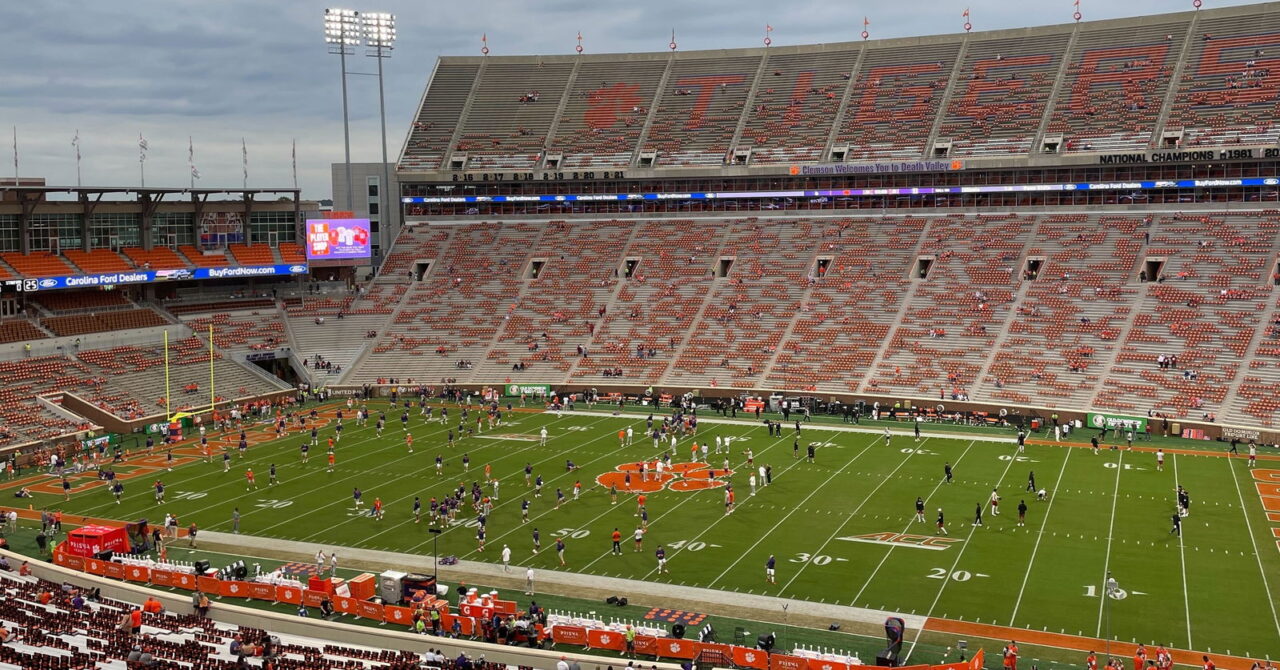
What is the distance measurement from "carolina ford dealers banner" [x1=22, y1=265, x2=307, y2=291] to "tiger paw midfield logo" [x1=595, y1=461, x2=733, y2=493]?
3247 cm

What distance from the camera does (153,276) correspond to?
5938 cm

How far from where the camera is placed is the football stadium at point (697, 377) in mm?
25500

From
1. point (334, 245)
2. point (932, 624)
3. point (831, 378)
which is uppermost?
point (334, 245)

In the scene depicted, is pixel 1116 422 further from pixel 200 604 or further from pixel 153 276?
pixel 153 276

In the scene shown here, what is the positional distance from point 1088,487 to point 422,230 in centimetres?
5280

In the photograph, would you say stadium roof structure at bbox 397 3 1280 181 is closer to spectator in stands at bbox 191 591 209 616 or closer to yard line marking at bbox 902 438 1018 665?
yard line marking at bbox 902 438 1018 665

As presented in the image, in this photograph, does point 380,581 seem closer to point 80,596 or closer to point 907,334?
point 80,596

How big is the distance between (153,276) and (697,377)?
30.9m

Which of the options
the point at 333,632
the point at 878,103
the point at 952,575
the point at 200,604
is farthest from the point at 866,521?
the point at 878,103

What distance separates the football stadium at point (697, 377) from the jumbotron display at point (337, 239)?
0.86 ft

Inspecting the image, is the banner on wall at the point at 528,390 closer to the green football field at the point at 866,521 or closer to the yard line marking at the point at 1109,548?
the green football field at the point at 866,521

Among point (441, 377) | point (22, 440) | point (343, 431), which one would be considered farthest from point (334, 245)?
point (22, 440)

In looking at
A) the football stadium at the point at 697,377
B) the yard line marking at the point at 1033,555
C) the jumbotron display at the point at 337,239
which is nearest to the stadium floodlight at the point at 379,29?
the football stadium at the point at 697,377

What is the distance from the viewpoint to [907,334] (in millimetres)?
56625
